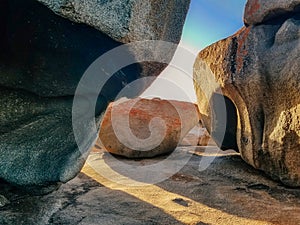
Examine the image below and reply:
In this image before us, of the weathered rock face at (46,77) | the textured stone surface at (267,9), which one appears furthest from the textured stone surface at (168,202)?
the textured stone surface at (267,9)

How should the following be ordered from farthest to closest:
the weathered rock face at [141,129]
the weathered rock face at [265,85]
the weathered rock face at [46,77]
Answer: the weathered rock face at [141,129], the weathered rock face at [265,85], the weathered rock face at [46,77]

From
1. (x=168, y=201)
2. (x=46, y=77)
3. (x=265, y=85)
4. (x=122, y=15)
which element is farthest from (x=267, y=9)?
(x=46, y=77)

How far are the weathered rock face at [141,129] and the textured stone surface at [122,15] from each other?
107 inches

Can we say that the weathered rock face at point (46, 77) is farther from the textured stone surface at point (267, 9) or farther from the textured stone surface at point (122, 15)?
the textured stone surface at point (267, 9)

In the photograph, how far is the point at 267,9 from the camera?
2.72 meters

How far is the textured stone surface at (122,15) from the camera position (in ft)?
4.15

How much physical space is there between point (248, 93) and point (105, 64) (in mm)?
1548

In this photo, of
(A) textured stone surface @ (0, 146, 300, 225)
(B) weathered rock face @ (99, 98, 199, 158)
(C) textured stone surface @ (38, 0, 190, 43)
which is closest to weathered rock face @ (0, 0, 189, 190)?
(C) textured stone surface @ (38, 0, 190, 43)

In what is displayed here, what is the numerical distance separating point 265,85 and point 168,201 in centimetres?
141

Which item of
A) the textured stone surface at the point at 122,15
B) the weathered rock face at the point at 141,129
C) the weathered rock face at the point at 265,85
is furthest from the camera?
the weathered rock face at the point at 141,129

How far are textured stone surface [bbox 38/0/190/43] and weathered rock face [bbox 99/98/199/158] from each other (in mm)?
2715

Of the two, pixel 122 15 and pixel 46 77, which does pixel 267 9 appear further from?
pixel 46 77

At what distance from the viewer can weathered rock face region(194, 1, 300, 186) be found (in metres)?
2.46

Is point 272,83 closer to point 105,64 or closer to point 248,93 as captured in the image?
point 248,93
